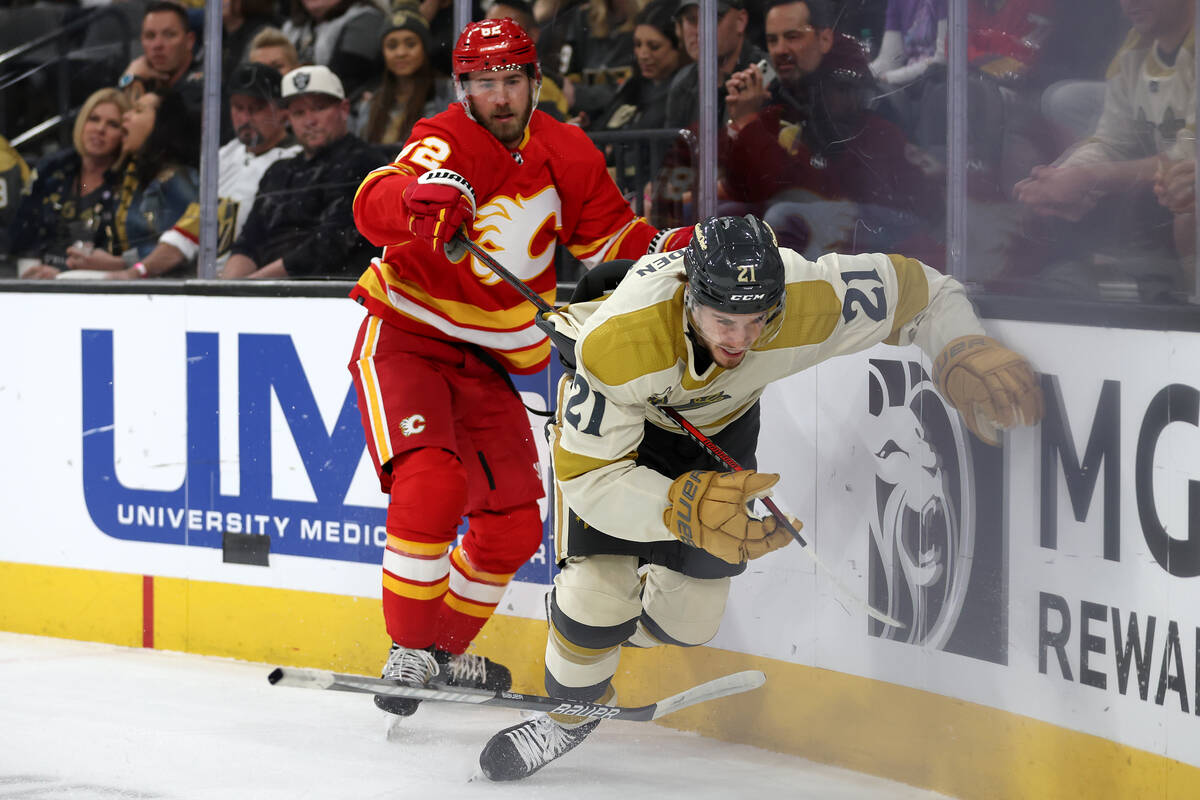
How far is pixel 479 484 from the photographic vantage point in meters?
3.15

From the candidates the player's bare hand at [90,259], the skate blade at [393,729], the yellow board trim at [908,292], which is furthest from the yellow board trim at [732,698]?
the player's bare hand at [90,259]

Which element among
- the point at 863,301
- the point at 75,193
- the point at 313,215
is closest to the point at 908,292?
the point at 863,301

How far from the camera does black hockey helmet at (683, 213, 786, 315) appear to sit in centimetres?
221

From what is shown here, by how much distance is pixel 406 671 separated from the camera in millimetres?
2943

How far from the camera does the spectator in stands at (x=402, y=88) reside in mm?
3705

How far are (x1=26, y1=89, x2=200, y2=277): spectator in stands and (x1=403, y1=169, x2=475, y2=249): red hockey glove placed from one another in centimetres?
136

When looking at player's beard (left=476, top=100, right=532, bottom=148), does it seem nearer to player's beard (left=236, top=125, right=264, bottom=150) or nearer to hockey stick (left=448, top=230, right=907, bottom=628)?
hockey stick (left=448, top=230, right=907, bottom=628)

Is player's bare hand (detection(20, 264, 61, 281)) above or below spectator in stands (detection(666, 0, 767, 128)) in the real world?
below

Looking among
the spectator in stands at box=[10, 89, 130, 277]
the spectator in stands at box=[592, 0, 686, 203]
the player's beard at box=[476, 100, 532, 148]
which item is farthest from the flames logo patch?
the spectator in stands at box=[10, 89, 130, 277]

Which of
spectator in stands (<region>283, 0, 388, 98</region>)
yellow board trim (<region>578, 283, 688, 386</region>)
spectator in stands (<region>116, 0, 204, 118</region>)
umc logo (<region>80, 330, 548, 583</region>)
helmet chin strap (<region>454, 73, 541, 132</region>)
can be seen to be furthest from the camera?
spectator in stands (<region>116, 0, 204, 118</region>)

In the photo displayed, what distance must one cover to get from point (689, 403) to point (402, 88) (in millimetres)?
1593

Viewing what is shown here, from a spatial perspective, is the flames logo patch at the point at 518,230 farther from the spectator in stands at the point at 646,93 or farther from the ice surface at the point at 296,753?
the ice surface at the point at 296,753

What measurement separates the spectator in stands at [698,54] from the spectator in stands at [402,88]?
646mm

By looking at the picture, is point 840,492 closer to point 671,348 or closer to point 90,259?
point 671,348
